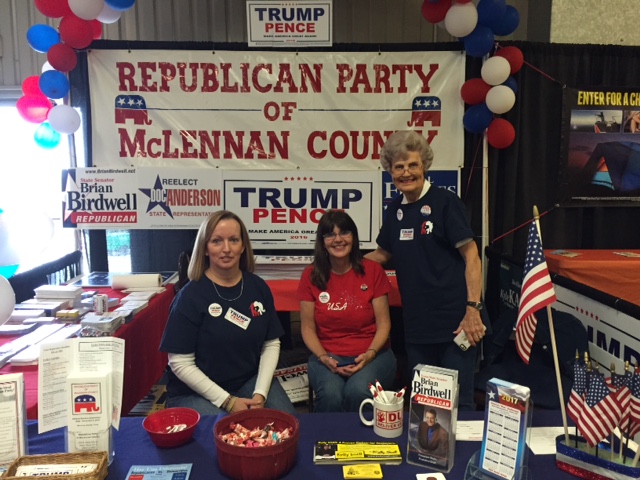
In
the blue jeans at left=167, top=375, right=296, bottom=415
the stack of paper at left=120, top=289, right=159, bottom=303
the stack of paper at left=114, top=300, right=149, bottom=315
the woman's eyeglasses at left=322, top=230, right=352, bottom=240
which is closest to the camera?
the blue jeans at left=167, top=375, right=296, bottom=415

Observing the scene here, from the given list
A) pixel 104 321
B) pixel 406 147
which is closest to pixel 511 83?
pixel 406 147

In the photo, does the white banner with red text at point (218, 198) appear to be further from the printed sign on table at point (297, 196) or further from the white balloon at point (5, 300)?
the white balloon at point (5, 300)

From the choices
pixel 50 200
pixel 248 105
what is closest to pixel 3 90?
pixel 50 200

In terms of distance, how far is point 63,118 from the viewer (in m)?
3.15

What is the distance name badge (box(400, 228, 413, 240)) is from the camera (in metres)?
2.20

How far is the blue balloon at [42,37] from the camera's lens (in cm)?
311

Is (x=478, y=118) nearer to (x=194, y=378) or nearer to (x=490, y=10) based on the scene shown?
(x=490, y=10)

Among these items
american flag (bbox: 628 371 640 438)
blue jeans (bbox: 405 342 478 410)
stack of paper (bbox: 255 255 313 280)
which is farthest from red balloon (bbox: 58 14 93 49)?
american flag (bbox: 628 371 640 438)

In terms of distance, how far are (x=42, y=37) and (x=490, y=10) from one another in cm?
265

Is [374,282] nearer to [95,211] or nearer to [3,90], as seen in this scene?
[95,211]

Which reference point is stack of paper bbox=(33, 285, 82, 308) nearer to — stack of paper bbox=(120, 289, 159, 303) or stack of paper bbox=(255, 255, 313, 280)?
stack of paper bbox=(120, 289, 159, 303)

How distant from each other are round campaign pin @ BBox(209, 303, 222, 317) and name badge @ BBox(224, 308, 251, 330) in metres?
0.03

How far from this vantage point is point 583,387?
1.23 m

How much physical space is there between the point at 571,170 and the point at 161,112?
2.73 m
